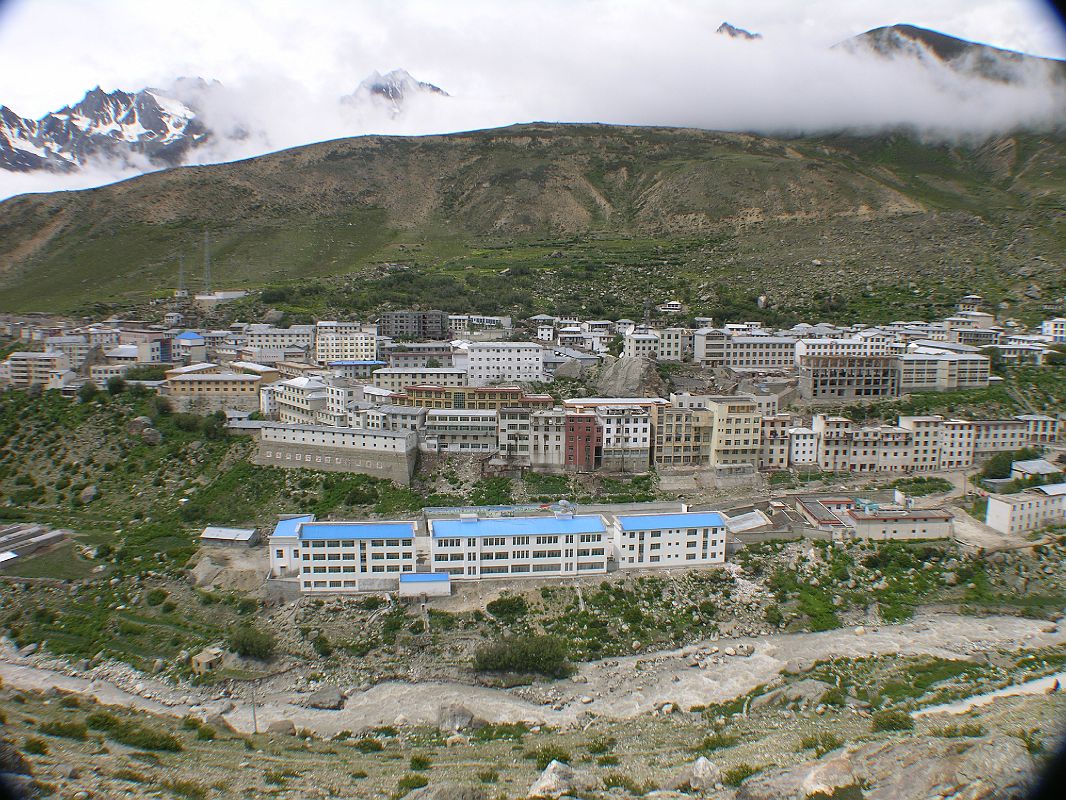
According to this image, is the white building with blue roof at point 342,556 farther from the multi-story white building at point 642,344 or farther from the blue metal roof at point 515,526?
the multi-story white building at point 642,344

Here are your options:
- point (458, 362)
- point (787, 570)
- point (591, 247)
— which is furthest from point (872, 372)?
point (591, 247)

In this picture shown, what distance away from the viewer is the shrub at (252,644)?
703 inches

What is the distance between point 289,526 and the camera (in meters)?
21.6

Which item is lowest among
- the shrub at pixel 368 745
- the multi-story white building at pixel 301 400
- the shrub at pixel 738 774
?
the shrub at pixel 368 745

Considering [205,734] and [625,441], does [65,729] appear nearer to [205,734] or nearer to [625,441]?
[205,734]

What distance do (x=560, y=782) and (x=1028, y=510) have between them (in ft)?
59.6

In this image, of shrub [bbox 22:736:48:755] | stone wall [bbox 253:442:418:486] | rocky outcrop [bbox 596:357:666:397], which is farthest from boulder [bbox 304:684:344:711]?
rocky outcrop [bbox 596:357:666:397]

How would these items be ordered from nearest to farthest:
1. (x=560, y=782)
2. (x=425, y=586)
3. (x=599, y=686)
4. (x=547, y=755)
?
(x=560, y=782), (x=547, y=755), (x=599, y=686), (x=425, y=586)

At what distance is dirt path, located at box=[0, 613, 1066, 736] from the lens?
16.1m

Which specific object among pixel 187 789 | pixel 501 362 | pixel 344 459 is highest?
pixel 501 362

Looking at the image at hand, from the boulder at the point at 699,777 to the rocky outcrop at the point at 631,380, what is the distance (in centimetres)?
1972

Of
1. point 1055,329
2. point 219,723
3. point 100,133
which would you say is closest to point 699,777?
point 219,723

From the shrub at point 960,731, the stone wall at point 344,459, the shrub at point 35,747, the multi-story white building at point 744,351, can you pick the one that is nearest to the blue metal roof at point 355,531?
the stone wall at point 344,459

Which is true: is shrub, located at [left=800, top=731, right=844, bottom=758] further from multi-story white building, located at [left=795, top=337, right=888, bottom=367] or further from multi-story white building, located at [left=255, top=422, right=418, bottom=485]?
multi-story white building, located at [left=795, top=337, right=888, bottom=367]
